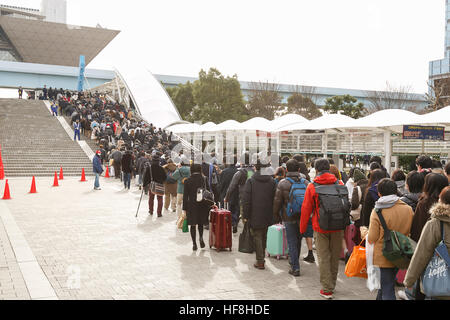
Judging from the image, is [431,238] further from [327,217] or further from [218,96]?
[218,96]

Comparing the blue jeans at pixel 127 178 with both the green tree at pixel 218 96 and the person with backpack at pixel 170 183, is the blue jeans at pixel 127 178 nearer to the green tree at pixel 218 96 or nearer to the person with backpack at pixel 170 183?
the person with backpack at pixel 170 183

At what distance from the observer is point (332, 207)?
14.5ft

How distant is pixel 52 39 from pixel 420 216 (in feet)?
287

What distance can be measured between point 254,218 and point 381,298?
6.49 feet

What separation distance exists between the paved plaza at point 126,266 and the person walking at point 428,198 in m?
1.25

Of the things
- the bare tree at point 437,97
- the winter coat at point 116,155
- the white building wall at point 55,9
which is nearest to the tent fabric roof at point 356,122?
the winter coat at point 116,155

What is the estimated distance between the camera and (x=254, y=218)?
548cm

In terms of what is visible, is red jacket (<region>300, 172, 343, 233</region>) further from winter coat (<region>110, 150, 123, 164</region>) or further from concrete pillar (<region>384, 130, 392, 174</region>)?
winter coat (<region>110, 150, 123, 164</region>)

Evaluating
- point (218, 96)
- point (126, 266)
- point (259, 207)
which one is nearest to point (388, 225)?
point (259, 207)

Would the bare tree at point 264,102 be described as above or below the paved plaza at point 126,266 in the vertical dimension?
above

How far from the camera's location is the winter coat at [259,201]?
5.47 meters

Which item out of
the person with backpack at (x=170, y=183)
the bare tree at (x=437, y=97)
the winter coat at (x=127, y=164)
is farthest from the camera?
the bare tree at (x=437, y=97)

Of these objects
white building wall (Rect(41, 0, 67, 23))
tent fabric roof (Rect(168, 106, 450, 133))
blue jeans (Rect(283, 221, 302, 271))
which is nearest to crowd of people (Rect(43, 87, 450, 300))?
blue jeans (Rect(283, 221, 302, 271))
